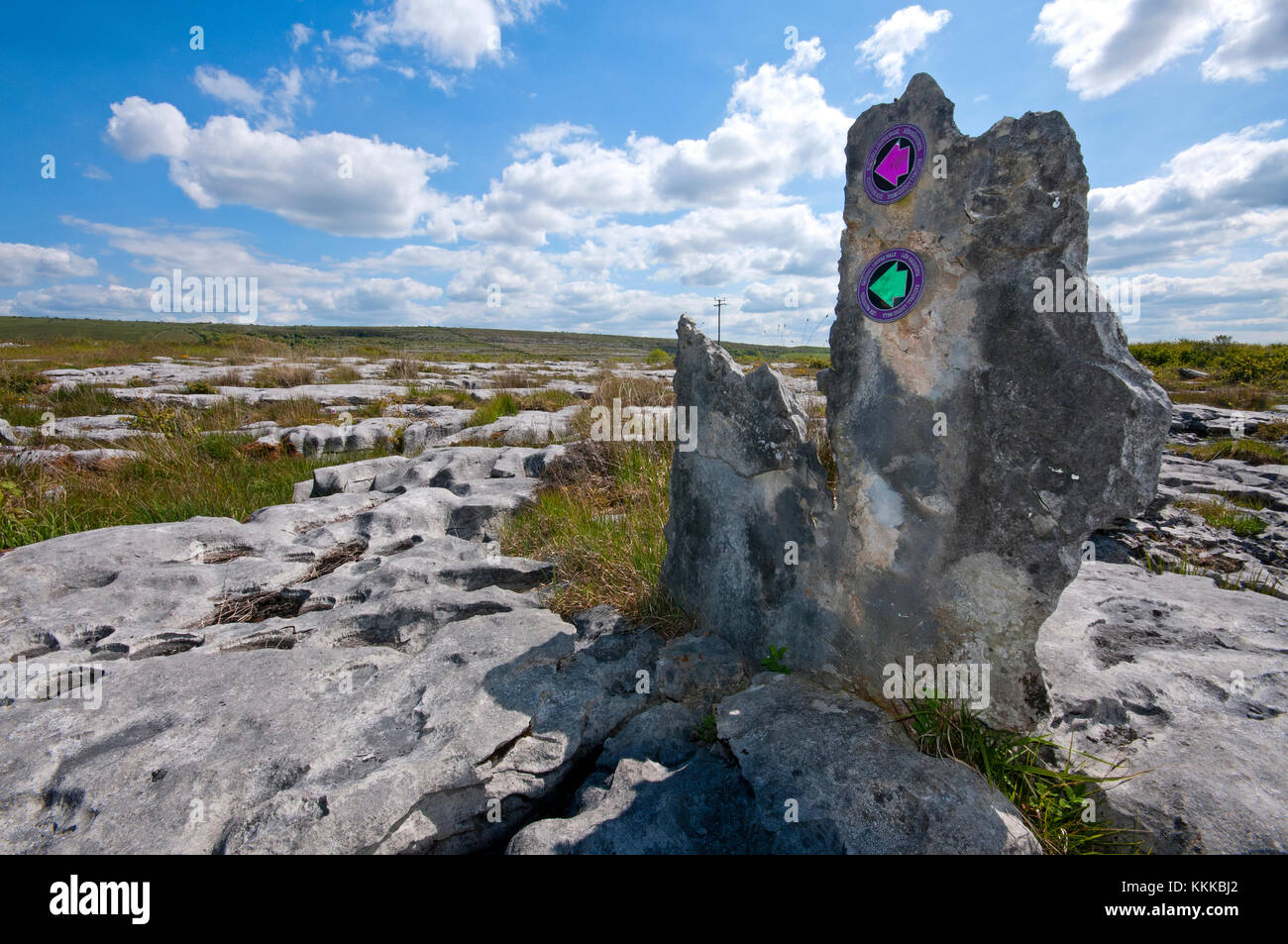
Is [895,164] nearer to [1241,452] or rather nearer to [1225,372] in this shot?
[1241,452]

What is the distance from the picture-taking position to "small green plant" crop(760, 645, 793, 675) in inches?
120

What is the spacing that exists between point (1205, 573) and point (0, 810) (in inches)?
288

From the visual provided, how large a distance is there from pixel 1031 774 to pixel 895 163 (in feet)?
8.42

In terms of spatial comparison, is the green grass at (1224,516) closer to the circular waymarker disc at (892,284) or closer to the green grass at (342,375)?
the circular waymarker disc at (892,284)

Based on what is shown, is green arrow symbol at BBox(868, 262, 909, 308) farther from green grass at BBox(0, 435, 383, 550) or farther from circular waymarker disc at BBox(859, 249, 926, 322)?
green grass at BBox(0, 435, 383, 550)

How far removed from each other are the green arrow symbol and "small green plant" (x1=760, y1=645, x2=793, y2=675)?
174 centimetres

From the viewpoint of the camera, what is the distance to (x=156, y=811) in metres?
2.22

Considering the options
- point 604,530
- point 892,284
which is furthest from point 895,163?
point 604,530

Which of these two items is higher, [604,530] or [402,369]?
[402,369]

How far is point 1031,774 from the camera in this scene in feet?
7.80

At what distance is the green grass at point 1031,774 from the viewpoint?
2.17 m

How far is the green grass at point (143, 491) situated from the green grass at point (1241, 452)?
43.4 feet
